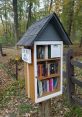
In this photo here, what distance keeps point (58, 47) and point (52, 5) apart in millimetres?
19750

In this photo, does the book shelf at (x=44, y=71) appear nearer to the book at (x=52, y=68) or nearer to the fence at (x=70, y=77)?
the book at (x=52, y=68)

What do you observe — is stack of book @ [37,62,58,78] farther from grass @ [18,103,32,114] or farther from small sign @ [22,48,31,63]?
grass @ [18,103,32,114]

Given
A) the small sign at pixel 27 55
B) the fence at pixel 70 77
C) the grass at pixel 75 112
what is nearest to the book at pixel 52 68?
the small sign at pixel 27 55

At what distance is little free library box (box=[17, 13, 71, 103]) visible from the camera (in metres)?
3.49

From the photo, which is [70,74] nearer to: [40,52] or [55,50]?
[55,50]

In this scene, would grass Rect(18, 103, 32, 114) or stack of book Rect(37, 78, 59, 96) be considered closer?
stack of book Rect(37, 78, 59, 96)

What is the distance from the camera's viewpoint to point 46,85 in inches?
149

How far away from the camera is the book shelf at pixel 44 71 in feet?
11.7

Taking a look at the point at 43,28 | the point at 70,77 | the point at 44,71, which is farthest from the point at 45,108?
the point at 43,28

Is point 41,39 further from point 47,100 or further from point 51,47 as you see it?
point 47,100

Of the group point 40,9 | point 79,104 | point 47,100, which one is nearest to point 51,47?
point 47,100

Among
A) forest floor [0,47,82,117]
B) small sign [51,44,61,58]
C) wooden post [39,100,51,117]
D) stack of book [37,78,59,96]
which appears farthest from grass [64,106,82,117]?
small sign [51,44,61,58]

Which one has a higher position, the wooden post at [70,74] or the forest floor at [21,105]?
the wooden post at [70,74]

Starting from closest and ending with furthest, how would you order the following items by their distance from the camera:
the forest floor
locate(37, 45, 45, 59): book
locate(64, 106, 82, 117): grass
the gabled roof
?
the gabled roof, locate(37, 45, 45, 59): book, locate(64, 106, 82, 117): grass, the forest floor
